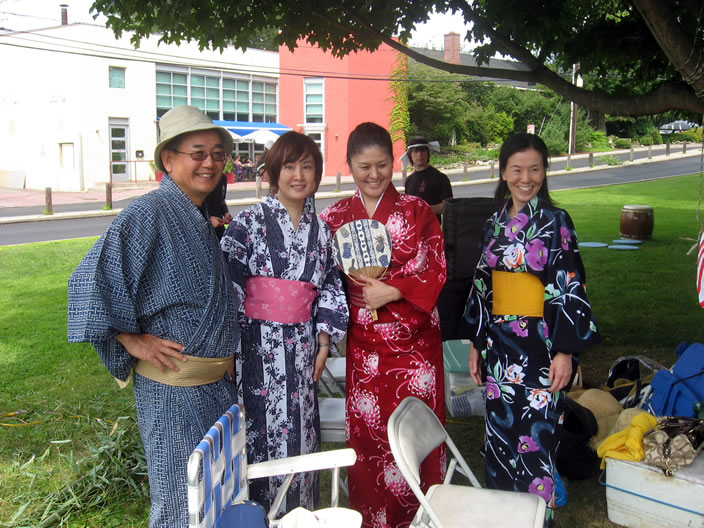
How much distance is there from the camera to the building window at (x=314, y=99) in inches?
1156

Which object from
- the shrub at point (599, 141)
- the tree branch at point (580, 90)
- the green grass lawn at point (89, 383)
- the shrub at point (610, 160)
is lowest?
the green grass lawn at point (89, 383)

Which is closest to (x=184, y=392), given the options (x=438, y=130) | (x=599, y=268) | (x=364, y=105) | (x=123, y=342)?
(x=123, y=342)

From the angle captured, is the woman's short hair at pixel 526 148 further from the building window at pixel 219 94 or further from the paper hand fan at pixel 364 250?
the building window at pixel 219 94

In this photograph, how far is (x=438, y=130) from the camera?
31.8m

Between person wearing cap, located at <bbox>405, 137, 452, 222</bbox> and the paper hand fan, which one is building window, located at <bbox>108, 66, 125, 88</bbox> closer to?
person wearing cap, located at <bbox>405, 137, 452, 222</bbox>

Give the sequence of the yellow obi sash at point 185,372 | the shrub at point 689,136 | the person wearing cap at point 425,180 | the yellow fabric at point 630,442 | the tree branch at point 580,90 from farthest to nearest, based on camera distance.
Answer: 1. the shrub at point 689,136
2. the person wearing cap at point 425,180
3. the tree branch at point 580,90
4. the yellow fabric at point 630,442
5. the yellow obi sash at point 185,372

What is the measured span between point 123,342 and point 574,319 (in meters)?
1.67

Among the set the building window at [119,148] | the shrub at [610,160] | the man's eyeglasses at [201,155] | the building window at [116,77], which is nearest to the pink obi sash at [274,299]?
the man's eyeglasses at [201,155]

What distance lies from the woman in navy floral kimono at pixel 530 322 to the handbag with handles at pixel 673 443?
55cm

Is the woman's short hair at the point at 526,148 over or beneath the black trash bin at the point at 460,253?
over

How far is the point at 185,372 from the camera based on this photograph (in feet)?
6.82

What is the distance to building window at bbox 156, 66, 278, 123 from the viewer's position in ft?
87.4

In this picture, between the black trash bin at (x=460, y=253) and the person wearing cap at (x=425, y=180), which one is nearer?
the black trash bin at (x=460, y=253)

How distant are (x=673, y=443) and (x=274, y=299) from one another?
187 cm
